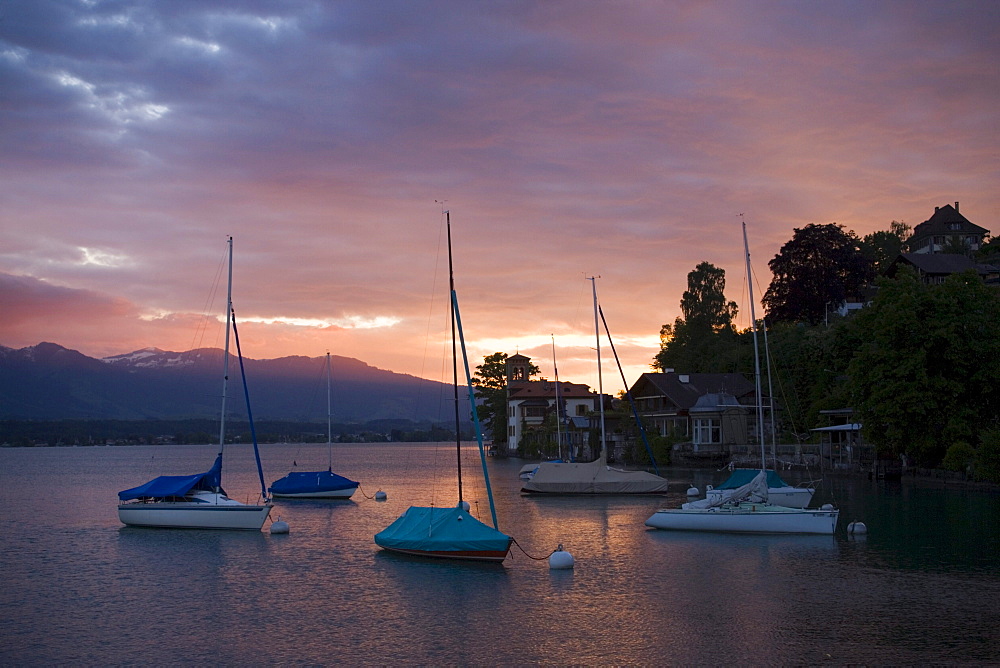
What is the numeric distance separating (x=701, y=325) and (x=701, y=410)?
34.0 m

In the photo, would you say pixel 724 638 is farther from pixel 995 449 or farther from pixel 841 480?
pixel 841 480

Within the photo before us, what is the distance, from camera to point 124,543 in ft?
129

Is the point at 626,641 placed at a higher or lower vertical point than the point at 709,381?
lower

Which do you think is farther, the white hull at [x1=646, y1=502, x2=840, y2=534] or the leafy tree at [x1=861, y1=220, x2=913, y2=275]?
the leafy tree at [x1=861, y1=220, x2=913, y2=275]

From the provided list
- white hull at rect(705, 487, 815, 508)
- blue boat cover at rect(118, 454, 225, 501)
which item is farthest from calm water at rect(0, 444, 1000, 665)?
white hull at rect(705, 487, 815, 508)

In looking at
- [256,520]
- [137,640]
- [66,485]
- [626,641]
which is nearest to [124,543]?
[256,520]

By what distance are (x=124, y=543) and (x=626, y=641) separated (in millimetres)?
27548

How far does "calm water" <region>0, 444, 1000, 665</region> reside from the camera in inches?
775

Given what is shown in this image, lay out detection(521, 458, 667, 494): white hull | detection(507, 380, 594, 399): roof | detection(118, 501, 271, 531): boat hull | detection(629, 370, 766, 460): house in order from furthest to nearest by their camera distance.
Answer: detection(507, 380, 594, 399): roof → detection(629, 370, 766, 460): house → detection(521, 458, 667, 494): white hull → detection(118, 501, 271, 531): boat hull

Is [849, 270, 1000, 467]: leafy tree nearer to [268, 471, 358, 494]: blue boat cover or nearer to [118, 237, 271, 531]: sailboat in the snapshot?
[268, 471, 358, 494]: blue boat cover

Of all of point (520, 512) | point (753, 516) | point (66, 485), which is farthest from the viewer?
point (66, 485)

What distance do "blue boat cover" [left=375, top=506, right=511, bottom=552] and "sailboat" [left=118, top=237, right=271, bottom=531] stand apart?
11.0 m

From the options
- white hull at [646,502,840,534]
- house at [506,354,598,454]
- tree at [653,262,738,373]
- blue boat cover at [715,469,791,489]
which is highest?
tree at [653,262,738,373]

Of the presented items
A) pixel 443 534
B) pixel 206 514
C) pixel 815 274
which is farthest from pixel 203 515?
pixel 815 274
